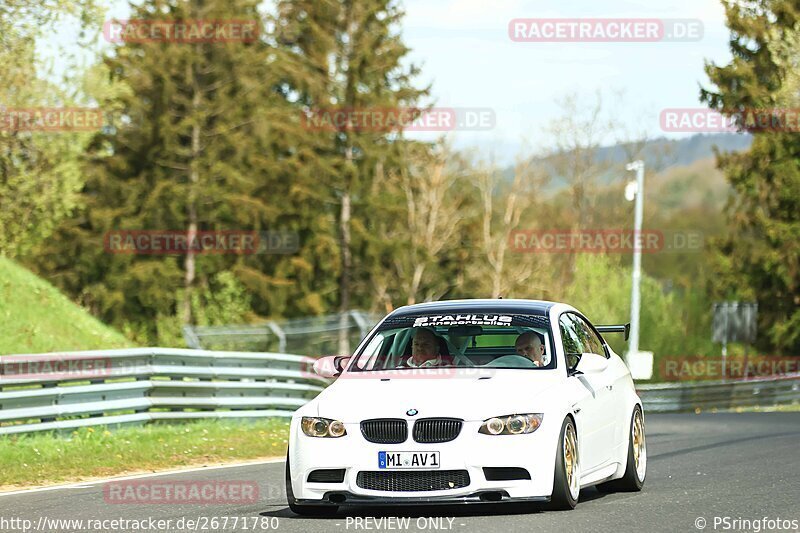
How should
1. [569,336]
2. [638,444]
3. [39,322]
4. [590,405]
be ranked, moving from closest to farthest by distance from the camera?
[590,405] → [569,336] → [638,444] → [39,322]

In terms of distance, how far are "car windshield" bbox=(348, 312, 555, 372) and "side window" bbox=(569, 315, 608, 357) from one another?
768 millimetres

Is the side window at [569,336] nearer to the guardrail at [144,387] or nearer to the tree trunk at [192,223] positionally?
the guardrail at [144,387]

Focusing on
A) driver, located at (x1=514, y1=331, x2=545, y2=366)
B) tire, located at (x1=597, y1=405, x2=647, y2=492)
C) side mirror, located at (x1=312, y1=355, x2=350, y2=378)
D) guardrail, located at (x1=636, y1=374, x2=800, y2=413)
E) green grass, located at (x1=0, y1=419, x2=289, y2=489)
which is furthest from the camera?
guardrail, located at (x1=636, y1=374, x2=800, y2=413)

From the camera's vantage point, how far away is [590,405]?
1048 cm

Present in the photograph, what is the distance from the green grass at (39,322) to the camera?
24359mm

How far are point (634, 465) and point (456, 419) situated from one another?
2783 mm

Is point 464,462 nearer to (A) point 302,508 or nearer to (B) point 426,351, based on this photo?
(A) point 302,508

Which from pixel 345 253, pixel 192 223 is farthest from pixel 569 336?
pixel 345 253

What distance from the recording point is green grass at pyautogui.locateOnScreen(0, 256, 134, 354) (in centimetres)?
2436

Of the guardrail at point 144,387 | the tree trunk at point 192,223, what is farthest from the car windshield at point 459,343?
the tree trunk at point 192,223

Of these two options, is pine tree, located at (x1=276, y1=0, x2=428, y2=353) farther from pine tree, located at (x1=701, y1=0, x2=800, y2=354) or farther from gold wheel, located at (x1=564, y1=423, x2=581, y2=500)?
gold wheel, located at (x1=564, y1=423, x2=581, y2=500)

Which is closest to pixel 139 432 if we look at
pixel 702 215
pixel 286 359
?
pixel 286 359

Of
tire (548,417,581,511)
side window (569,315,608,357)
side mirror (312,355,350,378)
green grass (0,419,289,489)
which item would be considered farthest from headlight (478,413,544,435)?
green grass (0,419,289,489)

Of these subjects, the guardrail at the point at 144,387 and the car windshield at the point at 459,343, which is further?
the guardrail at the point at 144,387
